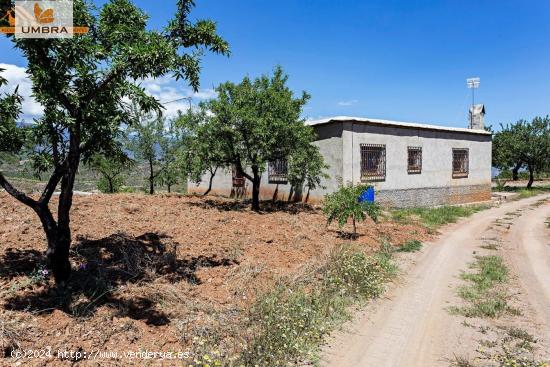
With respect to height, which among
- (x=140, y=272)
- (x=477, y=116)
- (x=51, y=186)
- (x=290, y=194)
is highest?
(x=477, y=116)

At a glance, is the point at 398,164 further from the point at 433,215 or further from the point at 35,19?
the point at 35,19

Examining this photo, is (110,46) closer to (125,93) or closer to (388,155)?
(125,93)

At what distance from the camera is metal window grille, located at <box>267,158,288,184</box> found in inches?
694

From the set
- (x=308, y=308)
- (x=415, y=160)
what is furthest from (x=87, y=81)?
(x=415, y=160)

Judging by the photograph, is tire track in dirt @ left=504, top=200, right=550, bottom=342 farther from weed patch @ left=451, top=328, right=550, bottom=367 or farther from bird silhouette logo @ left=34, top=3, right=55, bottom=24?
bird silhouette logo @ left=34, top=3, right=55, bottom=24

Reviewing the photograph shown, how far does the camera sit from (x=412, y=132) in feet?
60.1

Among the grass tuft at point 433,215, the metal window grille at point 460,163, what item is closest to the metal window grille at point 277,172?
the grass tuft at point 433,215

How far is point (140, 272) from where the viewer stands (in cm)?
615

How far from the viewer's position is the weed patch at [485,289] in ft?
19.5

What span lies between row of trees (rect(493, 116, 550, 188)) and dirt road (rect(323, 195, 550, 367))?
2073 centimetres

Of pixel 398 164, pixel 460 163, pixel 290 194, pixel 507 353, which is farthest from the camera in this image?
pixel 460 163

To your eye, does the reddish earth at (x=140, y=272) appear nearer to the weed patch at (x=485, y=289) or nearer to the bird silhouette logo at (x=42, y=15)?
the weed patch at (x=485, y=289)

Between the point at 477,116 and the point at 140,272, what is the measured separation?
24.3 m

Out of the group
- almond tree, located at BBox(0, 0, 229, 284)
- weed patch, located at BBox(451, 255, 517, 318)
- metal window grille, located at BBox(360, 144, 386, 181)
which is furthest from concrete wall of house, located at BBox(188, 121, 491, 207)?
almond tree, located at BBox(0, 0, 229, 284)
